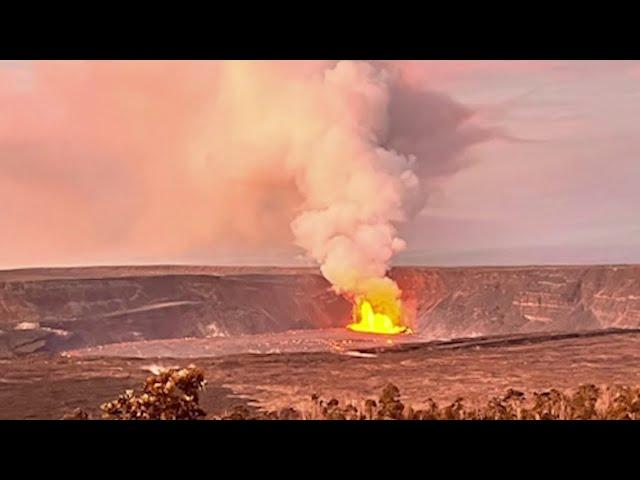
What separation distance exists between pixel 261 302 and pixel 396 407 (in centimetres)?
313

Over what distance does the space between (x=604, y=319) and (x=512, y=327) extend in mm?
1513

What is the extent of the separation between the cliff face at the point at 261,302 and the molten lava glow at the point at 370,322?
0.22 metres

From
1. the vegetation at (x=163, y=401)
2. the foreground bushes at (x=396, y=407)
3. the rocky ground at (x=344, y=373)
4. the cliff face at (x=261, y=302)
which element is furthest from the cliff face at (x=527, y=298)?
the vegetation at (x=163, y=401)

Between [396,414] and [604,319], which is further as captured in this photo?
[604,319]

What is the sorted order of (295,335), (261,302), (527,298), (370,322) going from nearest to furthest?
(295,335), (261,302), (527,298), (370,322)

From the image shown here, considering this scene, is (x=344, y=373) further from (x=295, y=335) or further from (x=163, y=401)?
(x=163, y=401)

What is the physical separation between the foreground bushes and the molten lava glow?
2037 mm

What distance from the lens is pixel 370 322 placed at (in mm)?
13609

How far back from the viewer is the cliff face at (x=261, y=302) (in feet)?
40.3

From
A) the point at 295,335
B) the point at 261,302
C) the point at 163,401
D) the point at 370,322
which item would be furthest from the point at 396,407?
the point at 163,401
